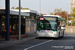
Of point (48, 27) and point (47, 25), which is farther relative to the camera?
point (47, 25)

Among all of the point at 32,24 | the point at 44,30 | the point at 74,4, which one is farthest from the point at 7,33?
the point at 74,4

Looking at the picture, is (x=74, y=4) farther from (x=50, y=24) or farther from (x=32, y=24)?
(x=50, y=24)

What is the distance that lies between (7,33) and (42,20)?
246 inches

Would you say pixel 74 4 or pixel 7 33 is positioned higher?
pixel 74 4

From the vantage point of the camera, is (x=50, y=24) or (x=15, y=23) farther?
(x=15, y=23)

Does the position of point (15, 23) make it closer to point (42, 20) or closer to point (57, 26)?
point (42, 20)

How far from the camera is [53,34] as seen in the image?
2525 cm

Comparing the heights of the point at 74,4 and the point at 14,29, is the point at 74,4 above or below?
above

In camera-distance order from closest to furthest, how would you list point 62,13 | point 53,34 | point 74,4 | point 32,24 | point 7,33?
1. point 7,33
2. point 53,34
3. point 32,24
4. point 62,13
5. point 74,4

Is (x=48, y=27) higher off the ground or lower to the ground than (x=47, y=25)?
lower

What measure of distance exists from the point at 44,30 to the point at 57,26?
1.71 metres

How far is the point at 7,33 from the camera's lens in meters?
21.4

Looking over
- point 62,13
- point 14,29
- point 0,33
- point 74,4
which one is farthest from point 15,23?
point 74,4

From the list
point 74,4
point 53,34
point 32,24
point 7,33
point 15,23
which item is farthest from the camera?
point 74,4
